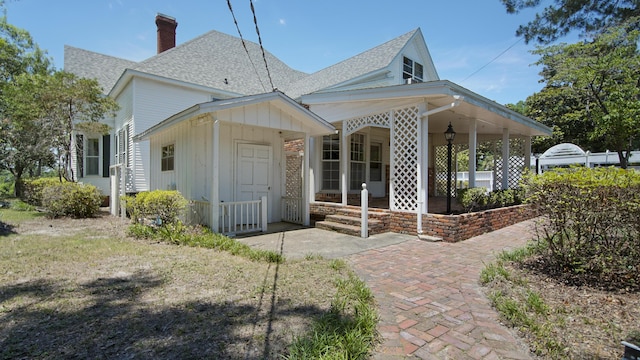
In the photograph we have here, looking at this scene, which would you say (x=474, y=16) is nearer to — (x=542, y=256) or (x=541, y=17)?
(x=541, y=17)

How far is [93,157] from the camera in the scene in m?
14.4

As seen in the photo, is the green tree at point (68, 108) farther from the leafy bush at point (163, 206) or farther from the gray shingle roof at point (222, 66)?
the leafy bush at point (163, 206)

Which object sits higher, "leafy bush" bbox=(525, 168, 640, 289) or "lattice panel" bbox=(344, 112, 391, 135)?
"lattice panel" bbox=(344, 112, 391, 135)

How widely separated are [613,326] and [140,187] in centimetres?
1361

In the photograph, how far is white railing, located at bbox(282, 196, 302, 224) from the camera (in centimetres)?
907

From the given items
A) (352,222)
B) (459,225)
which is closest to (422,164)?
(459,225)

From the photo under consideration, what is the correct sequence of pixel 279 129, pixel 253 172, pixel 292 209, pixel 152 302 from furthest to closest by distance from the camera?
pixel 292 209 < pixel 253 172 < pixel 279 129 < pixel 152 302

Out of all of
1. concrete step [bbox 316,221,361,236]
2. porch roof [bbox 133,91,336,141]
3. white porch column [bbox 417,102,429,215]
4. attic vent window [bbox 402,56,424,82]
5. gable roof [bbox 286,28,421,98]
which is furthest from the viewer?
attic vent window [bbox 402,56,424,82]

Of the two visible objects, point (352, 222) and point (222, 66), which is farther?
point (222, 66)

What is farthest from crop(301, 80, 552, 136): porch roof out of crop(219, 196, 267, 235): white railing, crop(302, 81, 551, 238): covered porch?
crop(219, 196, 267, 235): white railing

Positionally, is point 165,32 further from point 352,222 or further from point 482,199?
point 482,199

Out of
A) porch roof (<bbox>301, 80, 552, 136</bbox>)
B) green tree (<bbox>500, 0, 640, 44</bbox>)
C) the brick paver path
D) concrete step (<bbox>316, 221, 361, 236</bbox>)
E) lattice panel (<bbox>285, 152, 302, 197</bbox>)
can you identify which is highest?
green tree (<bbox>500, 0, 640, 44</bbox>)

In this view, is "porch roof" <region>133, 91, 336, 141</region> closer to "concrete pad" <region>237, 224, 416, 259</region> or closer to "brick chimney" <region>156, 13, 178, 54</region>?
"concrete pad" <region>237, 224, 416, 259</region>

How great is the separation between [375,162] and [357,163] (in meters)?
1.02
